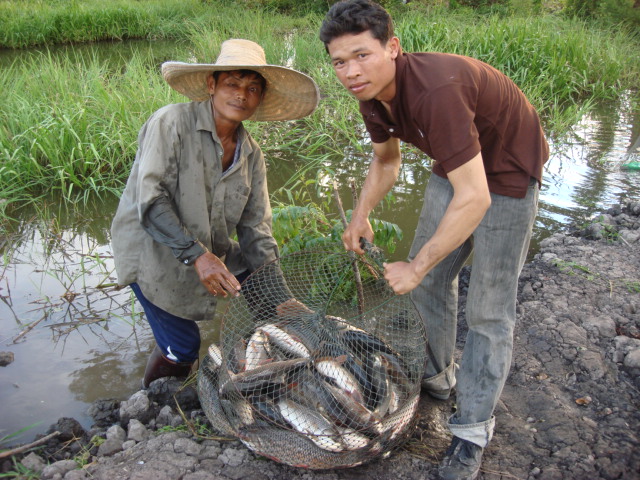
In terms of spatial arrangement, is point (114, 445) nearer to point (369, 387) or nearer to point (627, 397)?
point (369, 387)

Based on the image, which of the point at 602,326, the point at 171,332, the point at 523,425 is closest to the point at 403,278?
the point at 523,425

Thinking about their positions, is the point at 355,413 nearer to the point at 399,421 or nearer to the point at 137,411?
the point at 399,421

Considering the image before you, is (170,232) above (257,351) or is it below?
above

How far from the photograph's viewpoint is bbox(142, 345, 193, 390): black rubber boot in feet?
10.1

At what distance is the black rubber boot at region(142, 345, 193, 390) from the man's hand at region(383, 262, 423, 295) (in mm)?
1596

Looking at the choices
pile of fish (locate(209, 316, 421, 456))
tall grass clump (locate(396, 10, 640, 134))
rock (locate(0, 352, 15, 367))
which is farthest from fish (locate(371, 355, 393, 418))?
tall grass clump (locate(396, 10, 640, 134))

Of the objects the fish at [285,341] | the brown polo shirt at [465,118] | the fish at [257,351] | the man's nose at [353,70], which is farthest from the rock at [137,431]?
the man's nose at [353,70]

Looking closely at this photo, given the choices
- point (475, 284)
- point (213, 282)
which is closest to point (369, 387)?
point (475, 284)

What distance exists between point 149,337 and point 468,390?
236cm

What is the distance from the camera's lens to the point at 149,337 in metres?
3.82

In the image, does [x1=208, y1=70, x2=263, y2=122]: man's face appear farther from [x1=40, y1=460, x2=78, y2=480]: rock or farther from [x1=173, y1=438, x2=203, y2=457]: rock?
[x1=40, y1=460, x2=78, y2=480]: rock

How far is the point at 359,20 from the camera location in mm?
1925

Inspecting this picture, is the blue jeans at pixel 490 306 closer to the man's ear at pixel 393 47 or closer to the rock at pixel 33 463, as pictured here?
the man's ear at pixel 393 47

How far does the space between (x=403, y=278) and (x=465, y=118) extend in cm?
60
